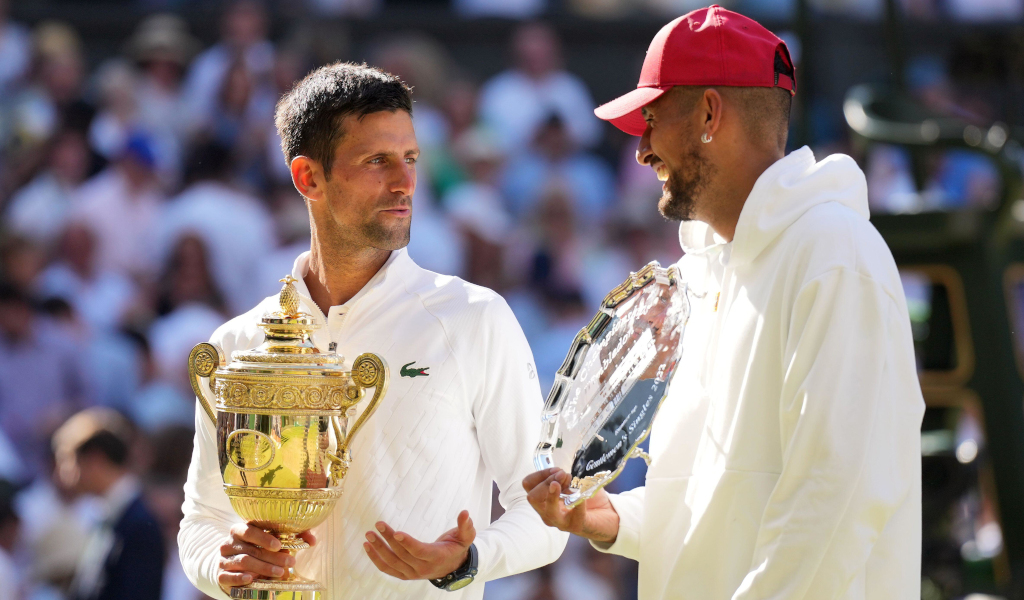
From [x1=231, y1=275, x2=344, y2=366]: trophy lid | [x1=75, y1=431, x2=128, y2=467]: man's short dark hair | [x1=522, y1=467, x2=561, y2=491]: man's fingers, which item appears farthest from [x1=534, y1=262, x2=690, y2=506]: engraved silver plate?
[x1=75, y1=431, x2=128, y2=467]: man's short dark hair

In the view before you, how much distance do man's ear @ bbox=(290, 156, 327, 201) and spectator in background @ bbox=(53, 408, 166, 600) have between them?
2756 mm

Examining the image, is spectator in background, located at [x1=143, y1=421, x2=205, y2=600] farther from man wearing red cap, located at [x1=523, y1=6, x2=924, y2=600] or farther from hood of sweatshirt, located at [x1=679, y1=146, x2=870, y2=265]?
hood of sweatshirt, located at [x1=679, y1=146, x2=870, y2=265]

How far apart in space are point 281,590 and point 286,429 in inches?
11.8

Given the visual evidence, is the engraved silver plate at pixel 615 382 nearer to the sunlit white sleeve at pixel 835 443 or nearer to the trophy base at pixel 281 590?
the sunlit white sleeve at pixel 835 443

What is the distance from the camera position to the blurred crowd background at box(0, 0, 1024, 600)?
631 centimetres

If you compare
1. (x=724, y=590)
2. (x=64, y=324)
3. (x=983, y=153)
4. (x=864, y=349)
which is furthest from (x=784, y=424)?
(x=64, y=324)

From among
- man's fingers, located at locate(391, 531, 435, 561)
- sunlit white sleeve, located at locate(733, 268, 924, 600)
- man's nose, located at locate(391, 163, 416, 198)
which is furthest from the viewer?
man's nose, located at locate(391, 163, 416, 198)

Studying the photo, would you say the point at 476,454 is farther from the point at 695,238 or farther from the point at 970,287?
the point at 970,287

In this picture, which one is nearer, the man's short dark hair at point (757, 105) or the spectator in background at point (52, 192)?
the man's short dark hair at point (757, 105)

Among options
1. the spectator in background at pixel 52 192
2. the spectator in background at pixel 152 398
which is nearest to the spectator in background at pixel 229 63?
the spectator in background at pixel 52 192

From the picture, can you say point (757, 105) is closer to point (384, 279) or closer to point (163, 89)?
point (384, 279)

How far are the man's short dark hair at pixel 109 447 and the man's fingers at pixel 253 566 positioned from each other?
3.36 m

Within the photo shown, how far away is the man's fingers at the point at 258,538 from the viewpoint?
2400 millimetres

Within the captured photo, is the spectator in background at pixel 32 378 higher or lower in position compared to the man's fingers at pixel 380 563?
higher
